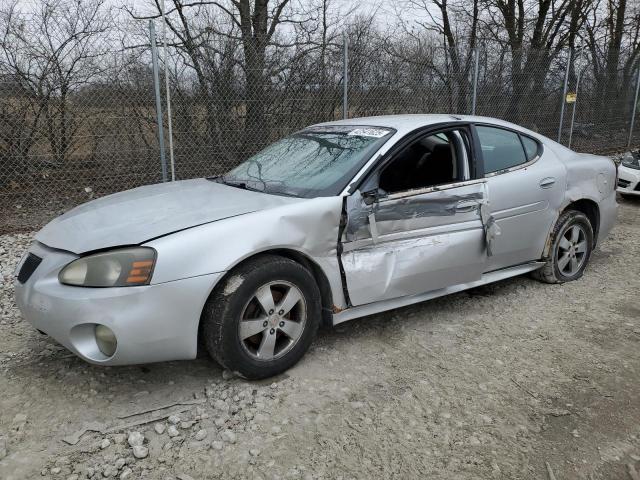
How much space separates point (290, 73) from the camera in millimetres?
7445

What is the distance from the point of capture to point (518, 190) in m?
3.99

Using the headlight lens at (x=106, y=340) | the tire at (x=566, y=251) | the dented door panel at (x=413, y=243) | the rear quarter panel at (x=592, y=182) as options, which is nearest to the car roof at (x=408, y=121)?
the dented door panel at (x=413, y=243)

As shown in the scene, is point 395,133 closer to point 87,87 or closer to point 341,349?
point 341,349

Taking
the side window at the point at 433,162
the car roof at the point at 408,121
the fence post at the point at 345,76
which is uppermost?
the fence post at the point at 345,76

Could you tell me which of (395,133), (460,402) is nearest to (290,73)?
(395,133)

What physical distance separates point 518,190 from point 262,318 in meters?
2.30

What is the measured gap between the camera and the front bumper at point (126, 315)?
253cm

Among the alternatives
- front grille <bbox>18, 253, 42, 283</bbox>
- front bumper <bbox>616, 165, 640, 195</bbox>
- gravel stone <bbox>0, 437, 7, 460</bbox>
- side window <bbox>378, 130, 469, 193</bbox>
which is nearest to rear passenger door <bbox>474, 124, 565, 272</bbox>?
side window <bbox>378, 130, 469, 193</bbox>

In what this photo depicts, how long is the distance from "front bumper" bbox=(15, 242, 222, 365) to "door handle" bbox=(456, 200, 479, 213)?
1827mm

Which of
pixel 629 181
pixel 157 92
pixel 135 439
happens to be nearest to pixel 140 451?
pixel 135 439

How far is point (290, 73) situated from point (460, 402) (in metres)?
5.81

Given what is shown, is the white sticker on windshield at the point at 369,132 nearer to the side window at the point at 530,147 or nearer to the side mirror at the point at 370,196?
the side mirror at the point at 370,196

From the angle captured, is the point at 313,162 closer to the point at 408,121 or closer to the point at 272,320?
the point at 408,121

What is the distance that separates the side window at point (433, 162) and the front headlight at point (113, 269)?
5.78ft
